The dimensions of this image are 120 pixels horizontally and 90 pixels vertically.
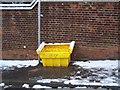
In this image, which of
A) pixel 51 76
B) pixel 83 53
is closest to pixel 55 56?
pixel 51 76

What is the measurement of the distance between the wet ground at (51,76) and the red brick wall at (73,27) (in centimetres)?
97

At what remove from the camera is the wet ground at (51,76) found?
802 cm

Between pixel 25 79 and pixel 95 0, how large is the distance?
3432mm

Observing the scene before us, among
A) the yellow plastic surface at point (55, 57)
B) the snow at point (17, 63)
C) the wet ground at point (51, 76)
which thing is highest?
the yellow plastic surface at point (55, 57)

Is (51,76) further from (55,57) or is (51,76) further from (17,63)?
(17,63)

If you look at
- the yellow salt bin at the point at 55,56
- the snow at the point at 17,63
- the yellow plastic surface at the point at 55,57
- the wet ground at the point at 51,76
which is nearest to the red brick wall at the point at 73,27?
the snow at the point at 17,63

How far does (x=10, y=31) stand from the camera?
1057cm

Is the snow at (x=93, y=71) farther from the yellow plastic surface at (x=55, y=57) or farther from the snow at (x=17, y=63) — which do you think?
the yellow plastic surface at (x=55, y=57)

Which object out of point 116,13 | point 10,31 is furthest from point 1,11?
point 116,13

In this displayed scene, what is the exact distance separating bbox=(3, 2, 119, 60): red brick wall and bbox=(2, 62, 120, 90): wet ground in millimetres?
966

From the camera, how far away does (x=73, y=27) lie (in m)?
10.4

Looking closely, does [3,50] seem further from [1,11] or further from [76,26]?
[76,26]

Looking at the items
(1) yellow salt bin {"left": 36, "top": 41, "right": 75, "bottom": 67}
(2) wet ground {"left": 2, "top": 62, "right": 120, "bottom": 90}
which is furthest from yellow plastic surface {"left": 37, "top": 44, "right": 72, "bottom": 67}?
(2) wet ground {"left": 2, "top": 62, "right": 120, "bottom": 90}

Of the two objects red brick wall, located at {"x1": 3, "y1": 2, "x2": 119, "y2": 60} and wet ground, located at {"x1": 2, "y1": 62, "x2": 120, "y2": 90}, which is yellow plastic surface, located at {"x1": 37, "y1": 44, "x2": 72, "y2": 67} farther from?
red brick wall, located at {"x1": 3, "y1": 2, "x2": 119, "y2": 60}
